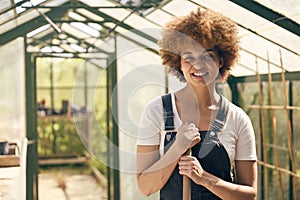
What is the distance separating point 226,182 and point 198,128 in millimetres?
184

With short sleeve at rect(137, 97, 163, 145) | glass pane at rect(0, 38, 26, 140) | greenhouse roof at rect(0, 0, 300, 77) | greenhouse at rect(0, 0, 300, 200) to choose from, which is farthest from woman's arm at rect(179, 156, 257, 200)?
glass pane at rect(0, 38, 26, 140)

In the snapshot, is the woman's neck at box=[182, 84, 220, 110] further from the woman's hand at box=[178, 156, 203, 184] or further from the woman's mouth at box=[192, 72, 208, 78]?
the woman's hand at box=[178, 156, 203, 184]

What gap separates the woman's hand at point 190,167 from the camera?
1678 mm

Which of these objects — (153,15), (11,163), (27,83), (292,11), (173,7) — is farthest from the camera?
(27,83)

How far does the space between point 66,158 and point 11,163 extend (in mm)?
8946

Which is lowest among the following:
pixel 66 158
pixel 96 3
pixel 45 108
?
pixel 66 158

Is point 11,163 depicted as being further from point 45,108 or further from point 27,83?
point 45,108

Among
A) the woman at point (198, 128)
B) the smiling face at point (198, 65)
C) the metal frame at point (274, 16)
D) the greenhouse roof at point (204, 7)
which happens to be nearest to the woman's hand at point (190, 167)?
the woman at point (198, 128)

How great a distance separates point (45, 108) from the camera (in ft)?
41.4

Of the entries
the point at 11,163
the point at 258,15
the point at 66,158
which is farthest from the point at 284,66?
the point at 66,158

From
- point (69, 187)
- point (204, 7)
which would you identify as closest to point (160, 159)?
point (204, 7)

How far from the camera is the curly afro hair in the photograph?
5.82 feet

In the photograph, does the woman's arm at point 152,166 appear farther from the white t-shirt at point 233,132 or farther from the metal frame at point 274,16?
the metal frame at point 274,16

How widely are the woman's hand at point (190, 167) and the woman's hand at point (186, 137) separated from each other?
0.03m
